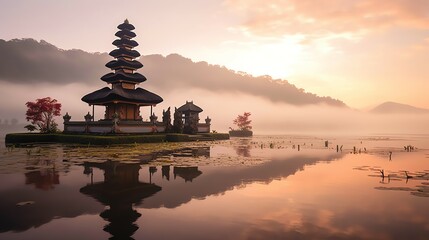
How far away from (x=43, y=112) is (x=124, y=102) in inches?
547

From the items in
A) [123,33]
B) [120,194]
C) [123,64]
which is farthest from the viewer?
[123,33]

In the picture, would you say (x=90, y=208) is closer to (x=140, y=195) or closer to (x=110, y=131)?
(x=140, y=195)

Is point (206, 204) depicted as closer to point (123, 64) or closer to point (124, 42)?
point (123, 64)

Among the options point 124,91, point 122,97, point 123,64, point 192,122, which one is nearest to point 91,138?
point 122,97

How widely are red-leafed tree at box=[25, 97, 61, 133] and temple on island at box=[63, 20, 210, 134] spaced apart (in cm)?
337

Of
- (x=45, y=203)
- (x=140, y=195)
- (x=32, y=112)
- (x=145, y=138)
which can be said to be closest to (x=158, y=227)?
(x=140, y=195)

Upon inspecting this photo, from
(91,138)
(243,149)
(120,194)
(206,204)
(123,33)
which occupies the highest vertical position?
(123,33)

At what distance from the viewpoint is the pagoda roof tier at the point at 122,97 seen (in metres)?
46.6

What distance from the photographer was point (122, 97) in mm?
46594

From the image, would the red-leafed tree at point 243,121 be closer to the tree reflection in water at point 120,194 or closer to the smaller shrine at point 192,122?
the smaller shrine at point 192,122

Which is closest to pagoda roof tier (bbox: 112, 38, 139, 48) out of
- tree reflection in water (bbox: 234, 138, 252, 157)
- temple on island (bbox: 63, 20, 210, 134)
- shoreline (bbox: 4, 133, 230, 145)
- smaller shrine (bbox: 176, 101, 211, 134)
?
temple on island (bbox: 63, 20, 210, 134)

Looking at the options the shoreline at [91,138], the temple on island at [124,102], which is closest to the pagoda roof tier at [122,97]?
the temple on island at [124,102]

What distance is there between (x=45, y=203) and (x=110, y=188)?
2779 millimetres

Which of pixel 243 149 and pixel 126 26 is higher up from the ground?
pixel 126 26
